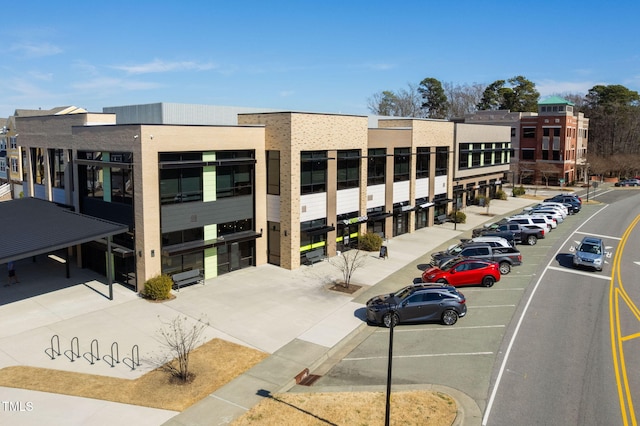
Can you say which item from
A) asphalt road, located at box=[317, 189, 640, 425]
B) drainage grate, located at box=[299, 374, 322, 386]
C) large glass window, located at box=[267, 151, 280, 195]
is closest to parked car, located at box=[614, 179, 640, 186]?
asphalt road, located at box=[317, 189, 640, 425]

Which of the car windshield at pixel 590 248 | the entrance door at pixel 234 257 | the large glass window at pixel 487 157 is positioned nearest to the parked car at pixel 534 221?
the car windshield at pixel 590 248

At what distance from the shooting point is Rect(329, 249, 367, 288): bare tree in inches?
1155

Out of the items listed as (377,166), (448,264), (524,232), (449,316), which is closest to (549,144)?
(524,232)

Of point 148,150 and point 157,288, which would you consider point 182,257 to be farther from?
point 148,150

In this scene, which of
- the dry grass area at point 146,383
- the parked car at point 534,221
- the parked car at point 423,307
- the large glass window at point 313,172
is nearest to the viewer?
the dry grass area at point 146,383

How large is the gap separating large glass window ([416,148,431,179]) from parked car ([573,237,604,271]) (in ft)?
52.2

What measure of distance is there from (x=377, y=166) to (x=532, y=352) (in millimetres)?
22964

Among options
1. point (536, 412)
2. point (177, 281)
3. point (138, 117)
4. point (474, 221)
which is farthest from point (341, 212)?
point (536, 412)

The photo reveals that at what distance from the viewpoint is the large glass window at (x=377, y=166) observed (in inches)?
1538

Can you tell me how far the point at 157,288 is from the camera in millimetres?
25281

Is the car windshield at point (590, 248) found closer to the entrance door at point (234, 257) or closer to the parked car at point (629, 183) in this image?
the entrance door at point (234, 257)

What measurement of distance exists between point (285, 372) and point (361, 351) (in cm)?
357

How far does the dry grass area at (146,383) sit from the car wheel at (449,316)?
8455mm

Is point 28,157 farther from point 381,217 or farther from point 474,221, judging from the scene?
point 474,221
